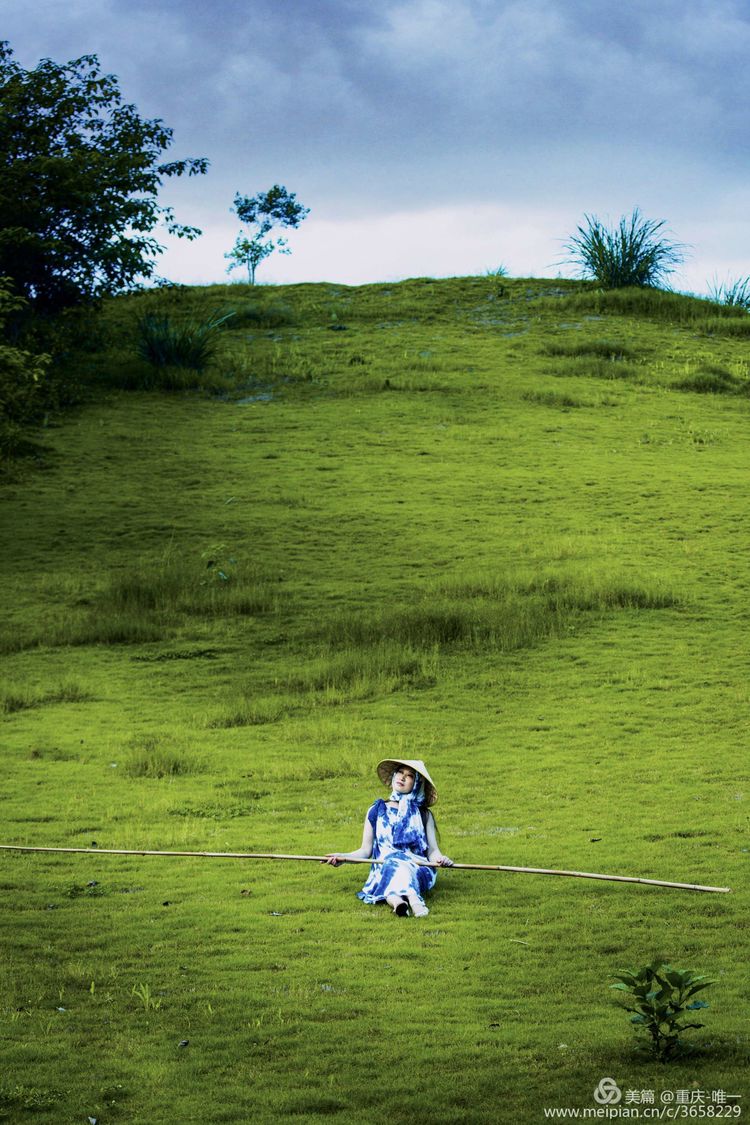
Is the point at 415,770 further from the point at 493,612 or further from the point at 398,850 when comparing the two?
the point at 493,612

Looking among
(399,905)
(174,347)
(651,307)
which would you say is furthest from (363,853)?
(651,307)

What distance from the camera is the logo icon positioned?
668 centimetres

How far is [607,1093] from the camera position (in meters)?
6.75

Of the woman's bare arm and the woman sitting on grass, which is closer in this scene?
the woman sitting on grass

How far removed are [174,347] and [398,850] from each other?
30.3 metres

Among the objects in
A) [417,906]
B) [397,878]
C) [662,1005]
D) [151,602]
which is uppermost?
[151,602]

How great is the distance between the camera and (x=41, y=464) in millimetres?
31750

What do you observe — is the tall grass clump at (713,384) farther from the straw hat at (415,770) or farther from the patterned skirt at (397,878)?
the patterned skirt at (397,878)

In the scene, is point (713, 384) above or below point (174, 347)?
below

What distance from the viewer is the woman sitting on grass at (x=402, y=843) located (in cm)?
1067

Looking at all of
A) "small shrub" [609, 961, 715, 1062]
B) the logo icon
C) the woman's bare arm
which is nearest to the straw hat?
the woman's bare arm

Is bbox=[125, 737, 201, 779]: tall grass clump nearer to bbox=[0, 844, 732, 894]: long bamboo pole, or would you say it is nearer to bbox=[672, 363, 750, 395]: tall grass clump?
bbox=[0, 844, 732, 894]: long bamboo pole

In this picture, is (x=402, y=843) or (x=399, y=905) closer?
(x=399, y=905)

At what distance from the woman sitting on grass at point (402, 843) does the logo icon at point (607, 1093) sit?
3.72m
